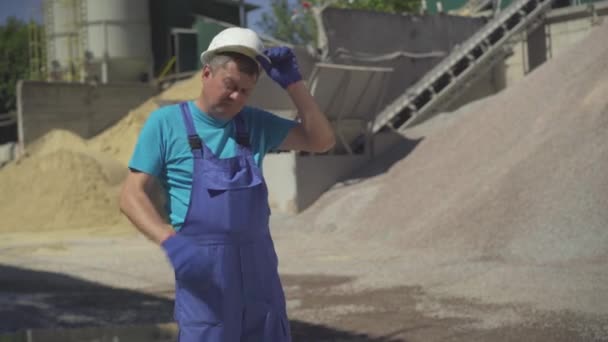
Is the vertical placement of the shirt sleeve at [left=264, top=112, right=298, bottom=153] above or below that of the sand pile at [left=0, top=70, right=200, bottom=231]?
above

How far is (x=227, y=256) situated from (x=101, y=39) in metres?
28.7

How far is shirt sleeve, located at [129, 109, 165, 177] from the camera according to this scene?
3094mm

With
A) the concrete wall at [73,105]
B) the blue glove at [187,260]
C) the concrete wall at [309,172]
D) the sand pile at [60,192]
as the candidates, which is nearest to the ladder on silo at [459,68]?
the concrete wall at [309,172]

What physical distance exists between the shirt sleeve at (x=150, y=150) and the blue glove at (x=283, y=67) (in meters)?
0.49

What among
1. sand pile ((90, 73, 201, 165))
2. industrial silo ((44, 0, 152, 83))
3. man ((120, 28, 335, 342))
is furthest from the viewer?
industrial silo ((44, 0, 152, 83))

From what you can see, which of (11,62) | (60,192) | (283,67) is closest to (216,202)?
(283,67)

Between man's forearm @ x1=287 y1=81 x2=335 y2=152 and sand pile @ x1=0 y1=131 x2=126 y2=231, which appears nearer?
man's forearm @ x1=287 y1=81 x2=335 y2=152

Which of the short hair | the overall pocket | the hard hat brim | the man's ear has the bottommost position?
the overall pocket

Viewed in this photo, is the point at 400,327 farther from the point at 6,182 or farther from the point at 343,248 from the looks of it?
the point at 6,182

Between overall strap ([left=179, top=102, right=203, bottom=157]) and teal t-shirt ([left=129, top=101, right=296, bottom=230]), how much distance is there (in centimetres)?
1

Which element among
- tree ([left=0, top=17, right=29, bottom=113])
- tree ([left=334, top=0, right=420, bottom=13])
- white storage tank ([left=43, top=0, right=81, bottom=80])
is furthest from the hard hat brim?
tree ([left=0, top=17, right=29, bottom=113])

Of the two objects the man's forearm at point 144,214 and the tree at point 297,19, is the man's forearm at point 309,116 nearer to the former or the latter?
the man's forearm at point 144,214

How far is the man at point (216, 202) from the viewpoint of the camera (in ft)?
9.98

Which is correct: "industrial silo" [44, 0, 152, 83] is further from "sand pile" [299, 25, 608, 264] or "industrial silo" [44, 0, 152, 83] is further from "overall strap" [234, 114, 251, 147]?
"overall strap" [234, 114, 251, 147]
